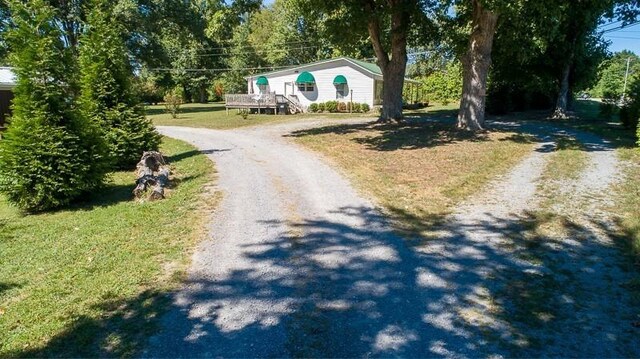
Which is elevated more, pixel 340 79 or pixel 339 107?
pixel 340 79

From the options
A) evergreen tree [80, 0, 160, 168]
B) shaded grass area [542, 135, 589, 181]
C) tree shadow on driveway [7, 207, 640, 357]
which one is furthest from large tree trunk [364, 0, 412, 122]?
tree shadow on driveway [7, 207, 640, 357]

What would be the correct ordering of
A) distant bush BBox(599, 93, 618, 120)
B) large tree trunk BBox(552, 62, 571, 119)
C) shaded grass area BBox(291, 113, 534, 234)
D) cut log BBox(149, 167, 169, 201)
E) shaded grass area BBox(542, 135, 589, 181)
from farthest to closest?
distant bush BBox(599, 93, 618, 120)
large tree trunk BBox(552, 62, 571, 119)
shaded grass area BBox(542, 135, 589, 181)
cut log BBox(149, 167, 169, 201)
shaded grass area BBox(291, 113, 534, 234)

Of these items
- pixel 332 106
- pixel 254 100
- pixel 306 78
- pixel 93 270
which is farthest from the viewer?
pixel 306 78

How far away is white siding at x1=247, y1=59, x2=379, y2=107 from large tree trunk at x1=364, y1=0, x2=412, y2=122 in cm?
961

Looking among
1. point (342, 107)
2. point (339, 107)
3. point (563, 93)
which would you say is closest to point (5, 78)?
point (339, 107)

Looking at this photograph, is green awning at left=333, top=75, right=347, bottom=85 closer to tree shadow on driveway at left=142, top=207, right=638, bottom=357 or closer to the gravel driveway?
the gravel driveway

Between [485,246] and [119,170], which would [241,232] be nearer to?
[485,246]

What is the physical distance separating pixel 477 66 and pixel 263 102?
16.5m

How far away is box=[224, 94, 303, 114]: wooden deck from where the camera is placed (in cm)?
2870

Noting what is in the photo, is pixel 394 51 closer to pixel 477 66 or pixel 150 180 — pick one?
pixel 477 66

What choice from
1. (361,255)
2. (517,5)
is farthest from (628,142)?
(361,255)

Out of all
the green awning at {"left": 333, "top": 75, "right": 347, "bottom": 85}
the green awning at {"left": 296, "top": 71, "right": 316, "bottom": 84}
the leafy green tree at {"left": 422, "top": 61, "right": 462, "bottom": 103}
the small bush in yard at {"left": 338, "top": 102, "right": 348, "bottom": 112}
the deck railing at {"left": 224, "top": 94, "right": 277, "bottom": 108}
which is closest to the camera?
the deck railing at {"left": 224, "top": 94, "right": 277, "bottom": 108}

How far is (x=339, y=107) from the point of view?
29.5 m

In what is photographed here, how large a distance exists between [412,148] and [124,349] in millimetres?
10862
